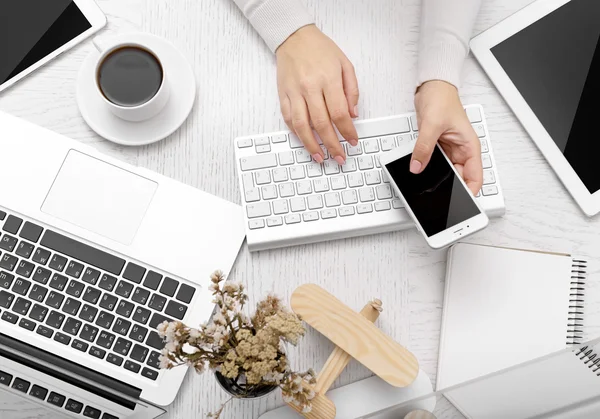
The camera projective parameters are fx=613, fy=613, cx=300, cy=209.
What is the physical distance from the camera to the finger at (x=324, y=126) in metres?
0.78

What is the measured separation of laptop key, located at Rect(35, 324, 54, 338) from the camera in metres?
0.75

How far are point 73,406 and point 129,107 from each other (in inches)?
14.0

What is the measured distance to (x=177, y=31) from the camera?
0.82m

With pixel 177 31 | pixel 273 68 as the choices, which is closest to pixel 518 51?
pixel 273 68

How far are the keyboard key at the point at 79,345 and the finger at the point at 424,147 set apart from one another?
455 mm

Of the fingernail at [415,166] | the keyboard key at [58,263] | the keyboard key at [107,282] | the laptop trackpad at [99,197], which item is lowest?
the keyboard key at [107,282]

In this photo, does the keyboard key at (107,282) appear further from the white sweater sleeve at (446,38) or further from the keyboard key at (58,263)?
the white sweater sleeve at (446,38)

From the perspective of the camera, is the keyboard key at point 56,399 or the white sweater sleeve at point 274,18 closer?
the keyboard key at point 56,399

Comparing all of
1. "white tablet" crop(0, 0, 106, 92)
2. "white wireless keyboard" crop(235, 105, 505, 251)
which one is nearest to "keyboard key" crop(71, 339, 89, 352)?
"white wireless keyboard" crop(235, 105, 505, 251)

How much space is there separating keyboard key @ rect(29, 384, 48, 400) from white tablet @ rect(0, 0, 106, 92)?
0.40m

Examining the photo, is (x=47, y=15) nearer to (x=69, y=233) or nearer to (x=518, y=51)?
(x=69, y=233)

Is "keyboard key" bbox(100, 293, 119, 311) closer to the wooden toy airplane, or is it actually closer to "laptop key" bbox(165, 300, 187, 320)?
"laptop key" bbox(165, 300, 187, 320)

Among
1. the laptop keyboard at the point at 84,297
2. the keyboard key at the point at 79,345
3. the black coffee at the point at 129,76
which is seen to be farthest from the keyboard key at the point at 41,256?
the black coffee at the point at 129,76

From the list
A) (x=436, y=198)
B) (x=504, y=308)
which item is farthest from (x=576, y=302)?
(x=436, y=198)
